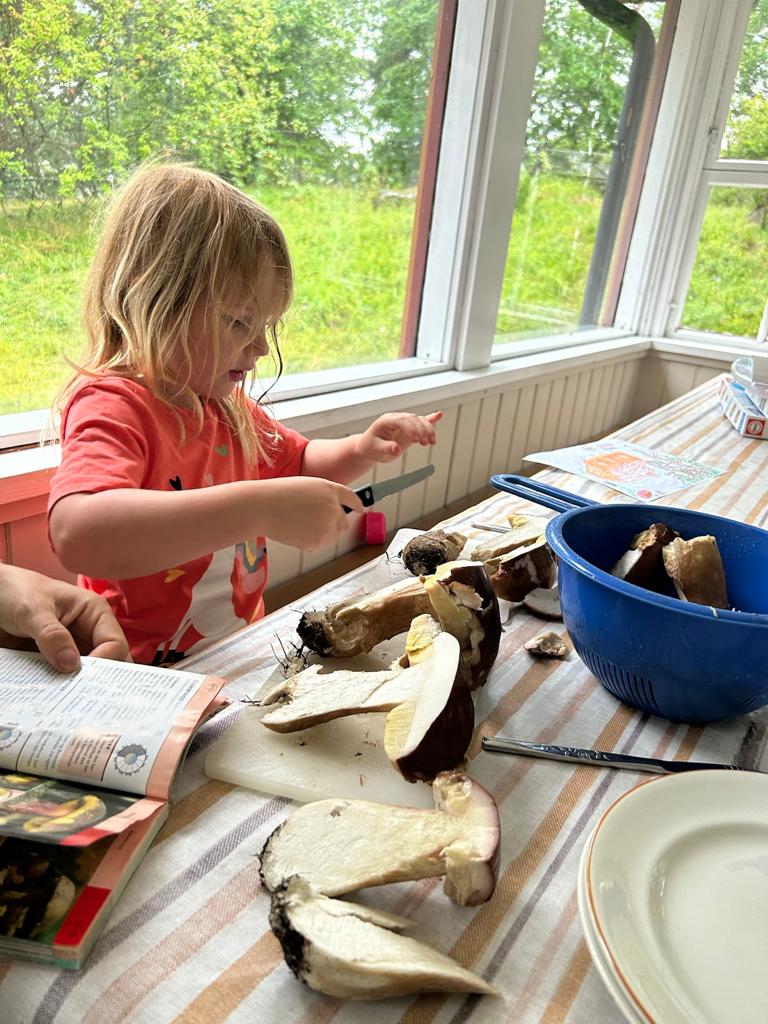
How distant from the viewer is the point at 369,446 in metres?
1.14

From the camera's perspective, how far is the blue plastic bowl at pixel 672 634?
58cm

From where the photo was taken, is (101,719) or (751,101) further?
(751,101)

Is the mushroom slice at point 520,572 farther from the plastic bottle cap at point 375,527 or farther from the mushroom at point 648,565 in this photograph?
the plastic bottle cap at point 375,527

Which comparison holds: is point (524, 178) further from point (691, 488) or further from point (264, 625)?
point (264, 625)

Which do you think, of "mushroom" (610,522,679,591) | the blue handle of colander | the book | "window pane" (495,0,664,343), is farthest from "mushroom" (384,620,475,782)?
"window pane" (495,0,664,343)

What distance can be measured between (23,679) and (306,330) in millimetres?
1175

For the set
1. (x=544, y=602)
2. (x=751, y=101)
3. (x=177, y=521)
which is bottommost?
(x=544, y=602)

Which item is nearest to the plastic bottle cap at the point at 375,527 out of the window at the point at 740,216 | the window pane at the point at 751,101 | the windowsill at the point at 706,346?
the windowsill at the point at 706,346

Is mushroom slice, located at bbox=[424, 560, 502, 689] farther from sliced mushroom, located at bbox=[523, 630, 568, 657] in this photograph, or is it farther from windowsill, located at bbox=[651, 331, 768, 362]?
windowsill, located at bbox=[651, 331, 768, 362]

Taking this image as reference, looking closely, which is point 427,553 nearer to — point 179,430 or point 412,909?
point 179,430

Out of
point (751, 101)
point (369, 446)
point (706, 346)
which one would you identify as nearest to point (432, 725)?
point (369, 446)

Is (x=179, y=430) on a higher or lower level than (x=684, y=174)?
lower

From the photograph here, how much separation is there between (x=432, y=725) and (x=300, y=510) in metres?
0.30

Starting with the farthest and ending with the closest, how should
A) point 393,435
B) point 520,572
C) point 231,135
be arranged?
point 231,135 < point 393,435 < point 520,572
